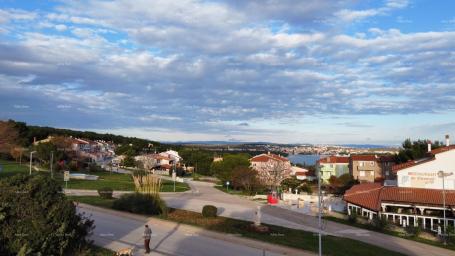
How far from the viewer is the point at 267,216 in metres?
34.6

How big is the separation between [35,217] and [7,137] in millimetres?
68655

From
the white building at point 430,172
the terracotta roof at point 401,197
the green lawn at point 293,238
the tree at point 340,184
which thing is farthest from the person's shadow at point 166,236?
the tree at point 340,184

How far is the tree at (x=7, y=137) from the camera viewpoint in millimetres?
72000

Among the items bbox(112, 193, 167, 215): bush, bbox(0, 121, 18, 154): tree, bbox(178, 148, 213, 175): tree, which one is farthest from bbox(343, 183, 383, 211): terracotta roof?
bbox(178, 148, 213, 175): tree

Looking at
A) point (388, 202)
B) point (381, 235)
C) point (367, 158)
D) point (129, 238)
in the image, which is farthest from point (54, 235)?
point (367, 158)

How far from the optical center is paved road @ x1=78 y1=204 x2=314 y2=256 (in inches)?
733

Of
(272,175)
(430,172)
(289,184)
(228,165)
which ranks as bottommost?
(289,184)

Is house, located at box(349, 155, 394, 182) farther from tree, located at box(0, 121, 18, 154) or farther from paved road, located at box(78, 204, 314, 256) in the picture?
paved road, located at box(78, 204, 314, 256)

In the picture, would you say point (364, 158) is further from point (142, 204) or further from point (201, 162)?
point (142, 204)

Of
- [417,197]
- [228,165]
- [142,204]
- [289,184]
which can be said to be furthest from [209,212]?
[228,165]

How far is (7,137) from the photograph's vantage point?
74188mm

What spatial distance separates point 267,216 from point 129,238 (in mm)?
15766

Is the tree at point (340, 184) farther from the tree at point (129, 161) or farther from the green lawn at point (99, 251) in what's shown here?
the green lawn at point (99, 251)

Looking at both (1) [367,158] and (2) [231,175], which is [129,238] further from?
(1) [367,158]
